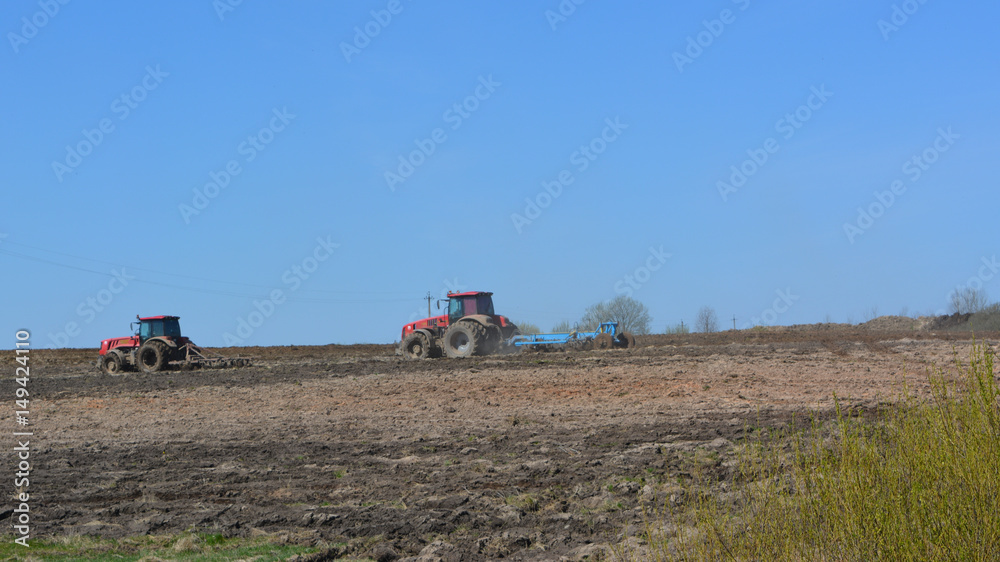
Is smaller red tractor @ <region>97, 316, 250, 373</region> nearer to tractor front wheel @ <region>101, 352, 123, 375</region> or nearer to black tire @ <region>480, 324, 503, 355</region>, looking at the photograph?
tractor front wheel @ <region>101, 352, 123, 375</region>

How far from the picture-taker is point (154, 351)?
2709 cm

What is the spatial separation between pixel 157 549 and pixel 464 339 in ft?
68.0

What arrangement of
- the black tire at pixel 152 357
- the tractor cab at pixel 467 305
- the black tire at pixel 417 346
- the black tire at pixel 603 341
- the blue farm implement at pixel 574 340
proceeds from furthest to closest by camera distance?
the black tire at pixel 603 341, the blue farm implement at pixel 574 340, the tractor cab at pixel 467 305, the black tire at pixel 417 346, the black tire at pixel 152 357

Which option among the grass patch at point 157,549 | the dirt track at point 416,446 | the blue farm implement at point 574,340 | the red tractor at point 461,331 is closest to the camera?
the grass patch at point 157,549

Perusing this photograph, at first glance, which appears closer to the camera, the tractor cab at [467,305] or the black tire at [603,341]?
the tractor cab at [467,305]

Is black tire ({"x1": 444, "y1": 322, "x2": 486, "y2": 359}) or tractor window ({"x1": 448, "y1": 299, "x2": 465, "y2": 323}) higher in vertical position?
tractor window ({"x1": 448, "y1": 299, "x2": 465, "y2": 323})

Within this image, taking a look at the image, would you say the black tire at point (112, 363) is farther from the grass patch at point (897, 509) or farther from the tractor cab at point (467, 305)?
the grass patch at point (897, 509)

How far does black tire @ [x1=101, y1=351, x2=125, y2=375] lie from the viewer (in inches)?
1085

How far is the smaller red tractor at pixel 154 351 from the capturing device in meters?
27.1

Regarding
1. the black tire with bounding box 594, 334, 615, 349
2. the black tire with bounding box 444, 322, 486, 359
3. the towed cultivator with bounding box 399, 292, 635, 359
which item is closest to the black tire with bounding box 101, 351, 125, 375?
the towed cultivator with bounding box 399, 292, 635, 359

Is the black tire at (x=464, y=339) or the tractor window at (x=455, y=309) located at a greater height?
the tractor window at (x=455, y=309)

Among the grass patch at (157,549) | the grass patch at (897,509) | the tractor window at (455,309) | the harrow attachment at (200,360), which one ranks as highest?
the tractor window at (455,309)

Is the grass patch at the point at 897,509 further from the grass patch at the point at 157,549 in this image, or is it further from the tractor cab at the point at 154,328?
the tractor cab at the point at 154,328

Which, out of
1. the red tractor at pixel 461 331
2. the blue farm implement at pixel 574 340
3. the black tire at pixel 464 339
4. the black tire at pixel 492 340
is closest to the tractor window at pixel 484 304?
the red tractor at pixel 461 331
